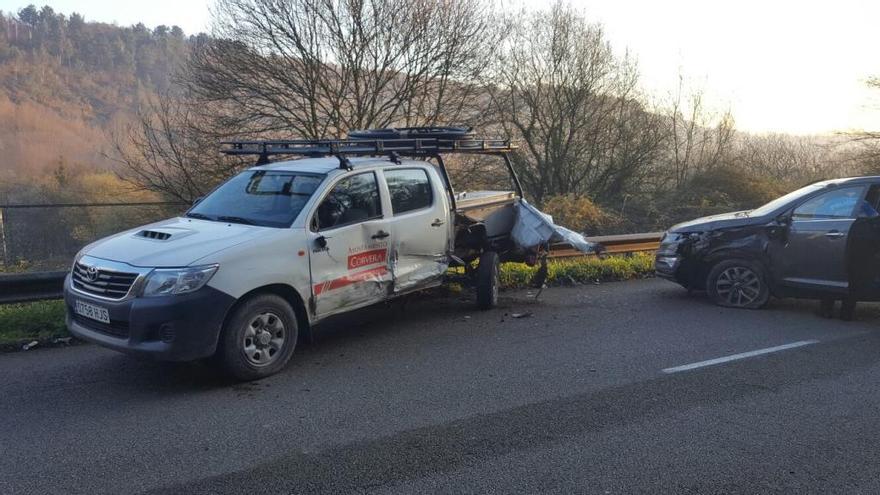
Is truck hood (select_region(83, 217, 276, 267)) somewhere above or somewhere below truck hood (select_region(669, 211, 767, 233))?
above

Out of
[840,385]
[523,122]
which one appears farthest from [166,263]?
[523,122]

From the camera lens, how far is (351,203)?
6789 mm

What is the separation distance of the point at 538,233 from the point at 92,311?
17.5 feet

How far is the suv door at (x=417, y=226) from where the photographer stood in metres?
7.28

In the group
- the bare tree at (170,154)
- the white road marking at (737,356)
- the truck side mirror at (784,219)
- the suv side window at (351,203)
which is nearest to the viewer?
the white road marking at (737,356)

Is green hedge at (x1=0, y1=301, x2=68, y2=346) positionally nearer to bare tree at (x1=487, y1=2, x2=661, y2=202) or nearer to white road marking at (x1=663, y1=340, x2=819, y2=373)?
white road marking at (x1=663, y1=340, x2=819, y2=373)

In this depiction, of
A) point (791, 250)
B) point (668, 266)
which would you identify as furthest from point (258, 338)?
point (791, 250)

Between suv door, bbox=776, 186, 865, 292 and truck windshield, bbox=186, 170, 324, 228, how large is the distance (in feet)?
19.3

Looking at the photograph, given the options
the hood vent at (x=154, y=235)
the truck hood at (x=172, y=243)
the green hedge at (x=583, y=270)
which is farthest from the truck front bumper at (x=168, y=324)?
the green hedge at (x=583, y=270)

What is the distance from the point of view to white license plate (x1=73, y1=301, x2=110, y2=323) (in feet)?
17.7

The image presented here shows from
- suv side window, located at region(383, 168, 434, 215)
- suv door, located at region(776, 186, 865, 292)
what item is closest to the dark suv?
suv door, located at region(776, 186, 865, 292)

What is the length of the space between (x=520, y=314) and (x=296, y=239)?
344 centimetres

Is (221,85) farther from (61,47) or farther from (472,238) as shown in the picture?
(61,47)

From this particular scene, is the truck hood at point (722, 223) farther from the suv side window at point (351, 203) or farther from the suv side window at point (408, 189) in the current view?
the suv side window at point (351, 203)
